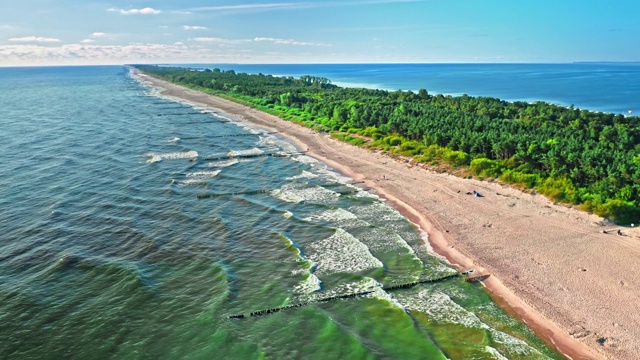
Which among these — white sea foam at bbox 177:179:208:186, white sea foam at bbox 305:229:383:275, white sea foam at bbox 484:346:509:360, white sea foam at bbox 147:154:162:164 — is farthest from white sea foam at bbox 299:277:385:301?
white sea foam at bbox 147:154:162:164

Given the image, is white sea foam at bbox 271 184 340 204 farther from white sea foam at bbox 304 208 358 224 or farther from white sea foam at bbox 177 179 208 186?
white sea foam at bbox 177 179 208 186

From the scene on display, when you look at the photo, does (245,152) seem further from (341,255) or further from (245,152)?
(341,255)

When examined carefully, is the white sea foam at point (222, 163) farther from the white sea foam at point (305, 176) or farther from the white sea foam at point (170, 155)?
the white sea foam at point (305, 176)

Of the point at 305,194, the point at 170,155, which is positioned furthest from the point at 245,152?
the point at 305,194

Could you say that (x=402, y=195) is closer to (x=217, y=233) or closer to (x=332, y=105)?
(x=217, y=233)

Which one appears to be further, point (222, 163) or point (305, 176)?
point (222, 163)

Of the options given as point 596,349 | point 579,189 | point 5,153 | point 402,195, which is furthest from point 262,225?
point 5,153
